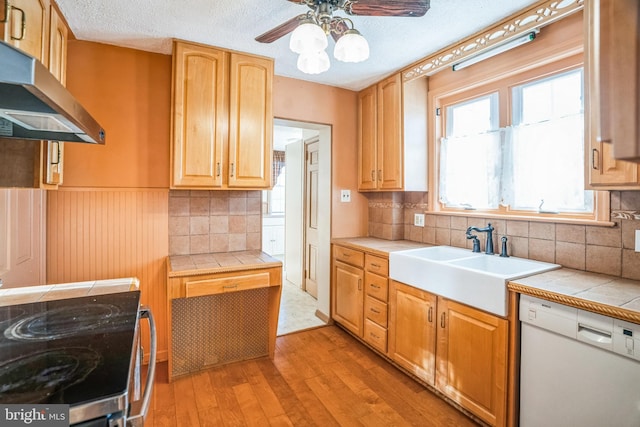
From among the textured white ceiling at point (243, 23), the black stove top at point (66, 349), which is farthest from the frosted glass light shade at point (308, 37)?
the black stove top at point (66, 349)

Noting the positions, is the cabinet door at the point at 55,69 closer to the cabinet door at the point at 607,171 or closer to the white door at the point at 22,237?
the white door at the point at 22,237

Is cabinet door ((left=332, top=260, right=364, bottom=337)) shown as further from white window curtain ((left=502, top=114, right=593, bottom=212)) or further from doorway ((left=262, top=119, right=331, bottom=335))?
white window curtain ((left=502, top=114, right=593, bottom=212))

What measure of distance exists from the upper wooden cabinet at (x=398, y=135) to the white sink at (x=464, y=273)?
0.68 meters

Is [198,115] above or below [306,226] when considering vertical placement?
above

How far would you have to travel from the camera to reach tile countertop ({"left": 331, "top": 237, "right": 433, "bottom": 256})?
2559mm

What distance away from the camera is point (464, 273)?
5.94 ft

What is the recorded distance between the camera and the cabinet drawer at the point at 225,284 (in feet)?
7.06

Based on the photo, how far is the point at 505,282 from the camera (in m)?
1.62

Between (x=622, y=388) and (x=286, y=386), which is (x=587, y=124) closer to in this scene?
(x=622, y=388)

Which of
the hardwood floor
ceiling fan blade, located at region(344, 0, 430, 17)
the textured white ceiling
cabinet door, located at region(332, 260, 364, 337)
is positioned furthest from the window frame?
the hardwood floor

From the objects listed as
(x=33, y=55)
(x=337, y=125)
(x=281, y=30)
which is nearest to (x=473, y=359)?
(x=281, y=30)

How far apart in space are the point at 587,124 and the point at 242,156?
6.88 ft

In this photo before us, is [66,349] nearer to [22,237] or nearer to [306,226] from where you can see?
[22,237]

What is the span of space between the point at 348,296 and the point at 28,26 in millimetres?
2666
